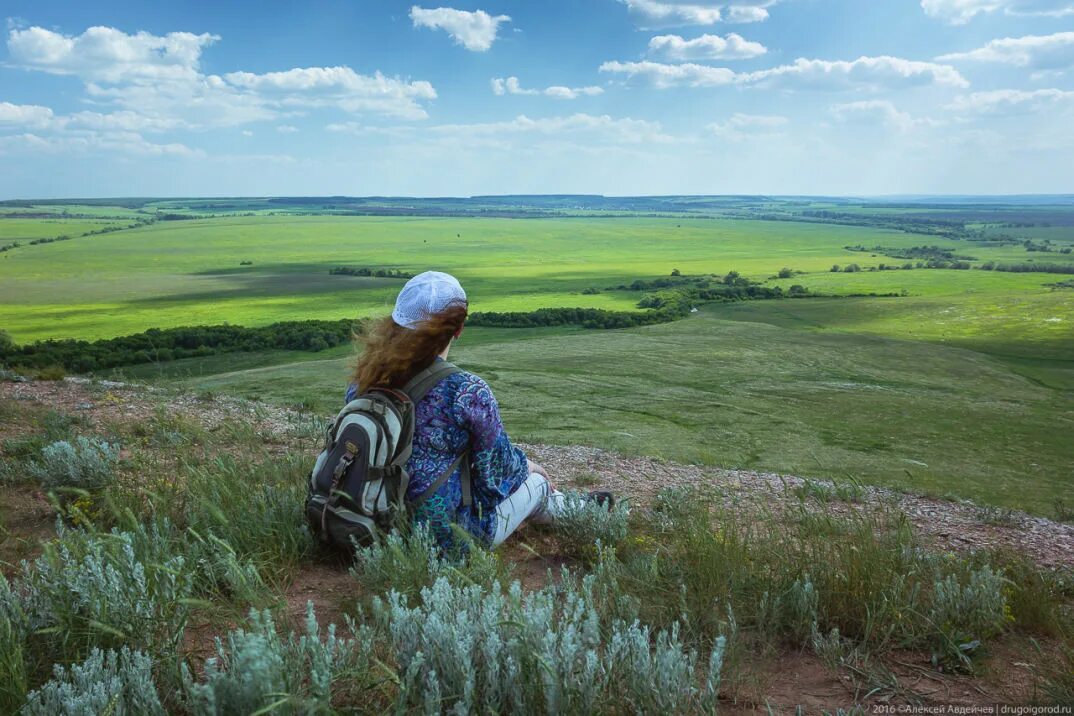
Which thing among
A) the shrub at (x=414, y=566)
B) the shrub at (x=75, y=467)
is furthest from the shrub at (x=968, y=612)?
the shrub at (x=75, y=467)

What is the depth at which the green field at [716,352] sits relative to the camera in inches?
713

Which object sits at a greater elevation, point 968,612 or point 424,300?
point 424,300

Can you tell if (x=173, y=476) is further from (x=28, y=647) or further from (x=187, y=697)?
(x=187, y=697)

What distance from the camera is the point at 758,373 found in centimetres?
3291

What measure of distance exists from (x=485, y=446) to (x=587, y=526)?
3.32ft

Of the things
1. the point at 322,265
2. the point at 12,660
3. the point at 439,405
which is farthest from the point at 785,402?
the point at 322,265

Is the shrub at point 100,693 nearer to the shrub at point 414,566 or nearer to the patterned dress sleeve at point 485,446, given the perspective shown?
the shrub at point 414,566

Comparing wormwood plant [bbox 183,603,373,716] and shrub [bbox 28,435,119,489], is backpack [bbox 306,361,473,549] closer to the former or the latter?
wormwood plant [bbox 183,603,373,716]

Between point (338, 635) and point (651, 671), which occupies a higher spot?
point (651, 671)

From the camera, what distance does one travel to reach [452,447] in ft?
12.8

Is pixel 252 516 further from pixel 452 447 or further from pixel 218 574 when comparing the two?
pixel 452 447

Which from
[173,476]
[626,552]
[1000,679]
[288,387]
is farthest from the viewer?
[288,387]

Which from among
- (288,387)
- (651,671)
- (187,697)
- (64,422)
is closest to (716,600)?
(651,671)

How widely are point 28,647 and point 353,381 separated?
6.36 ft
